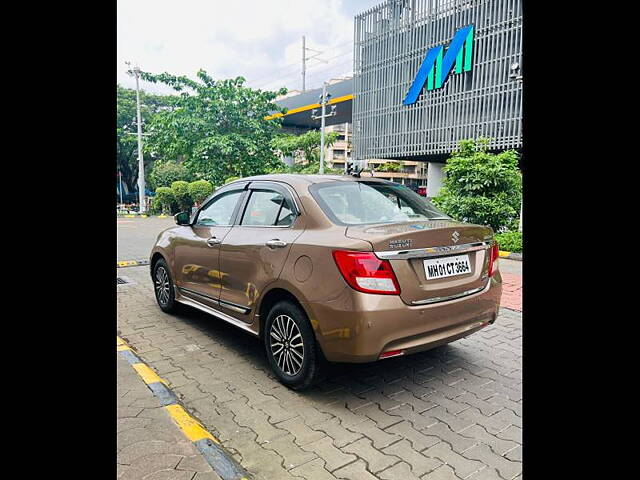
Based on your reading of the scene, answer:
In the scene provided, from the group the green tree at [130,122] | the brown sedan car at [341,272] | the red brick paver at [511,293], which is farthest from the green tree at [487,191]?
the green tree at [130,122]

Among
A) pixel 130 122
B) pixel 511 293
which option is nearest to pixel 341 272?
pixel 511 293

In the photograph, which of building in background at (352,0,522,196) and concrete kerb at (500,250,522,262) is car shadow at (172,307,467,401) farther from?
building in background at (352,0,522,196)

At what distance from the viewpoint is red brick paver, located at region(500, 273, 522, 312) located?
19.5 feet

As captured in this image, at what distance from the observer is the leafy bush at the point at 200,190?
80.5 feet

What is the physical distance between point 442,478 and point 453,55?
2336 centimetres

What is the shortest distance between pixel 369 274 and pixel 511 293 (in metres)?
4.48

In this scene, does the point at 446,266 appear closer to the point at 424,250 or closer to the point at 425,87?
the point at 424,250

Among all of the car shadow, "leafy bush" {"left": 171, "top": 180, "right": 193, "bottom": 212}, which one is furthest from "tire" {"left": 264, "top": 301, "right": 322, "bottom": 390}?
"leafy bush" {"left": 171, "top": 180, "right": 193, "bottom": 212}

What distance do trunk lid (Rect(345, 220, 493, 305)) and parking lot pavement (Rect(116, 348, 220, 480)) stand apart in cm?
158

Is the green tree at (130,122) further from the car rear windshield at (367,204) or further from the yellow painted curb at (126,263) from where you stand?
the car rear windshield at (367,204)

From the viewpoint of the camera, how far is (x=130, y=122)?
121ft

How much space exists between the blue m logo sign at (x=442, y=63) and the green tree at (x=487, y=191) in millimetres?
12586

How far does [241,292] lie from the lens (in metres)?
3.85
